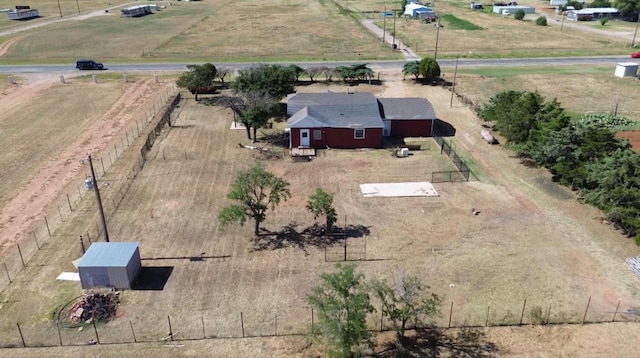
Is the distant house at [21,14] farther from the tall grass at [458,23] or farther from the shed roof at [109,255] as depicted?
the shed roof at [109,255]

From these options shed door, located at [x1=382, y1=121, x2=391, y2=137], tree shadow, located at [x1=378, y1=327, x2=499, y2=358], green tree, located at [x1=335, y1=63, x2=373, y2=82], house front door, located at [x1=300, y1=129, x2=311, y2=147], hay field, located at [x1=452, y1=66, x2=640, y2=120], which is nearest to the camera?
tree shadow, located at [x1=378, y1=327, x2=499, y2=358]

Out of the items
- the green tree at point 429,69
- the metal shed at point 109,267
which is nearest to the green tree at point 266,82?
the green tree at point 429,69

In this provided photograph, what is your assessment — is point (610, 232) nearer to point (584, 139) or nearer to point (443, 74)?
point (584, 139)

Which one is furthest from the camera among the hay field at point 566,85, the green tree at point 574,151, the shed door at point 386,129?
the hay field at point 566,85

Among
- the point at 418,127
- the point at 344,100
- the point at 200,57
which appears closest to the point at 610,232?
the point at 418,127

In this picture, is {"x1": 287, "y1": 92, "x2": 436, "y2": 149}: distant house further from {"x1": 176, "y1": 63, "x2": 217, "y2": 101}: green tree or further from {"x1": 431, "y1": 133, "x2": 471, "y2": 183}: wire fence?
{"x1": 176, "y1": 63, "x2": 217, "y2": 101}: green tree

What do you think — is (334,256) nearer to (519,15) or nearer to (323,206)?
(323,206)

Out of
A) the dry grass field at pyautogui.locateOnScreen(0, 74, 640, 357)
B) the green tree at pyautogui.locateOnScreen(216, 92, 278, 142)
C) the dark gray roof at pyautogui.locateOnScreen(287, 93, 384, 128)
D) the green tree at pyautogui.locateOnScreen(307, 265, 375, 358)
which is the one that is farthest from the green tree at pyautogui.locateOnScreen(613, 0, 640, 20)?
the green tree at pyautogui.locateOnScreen(307, 265, 375, 358)

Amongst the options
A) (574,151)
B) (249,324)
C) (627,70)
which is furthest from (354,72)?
(249,324)
